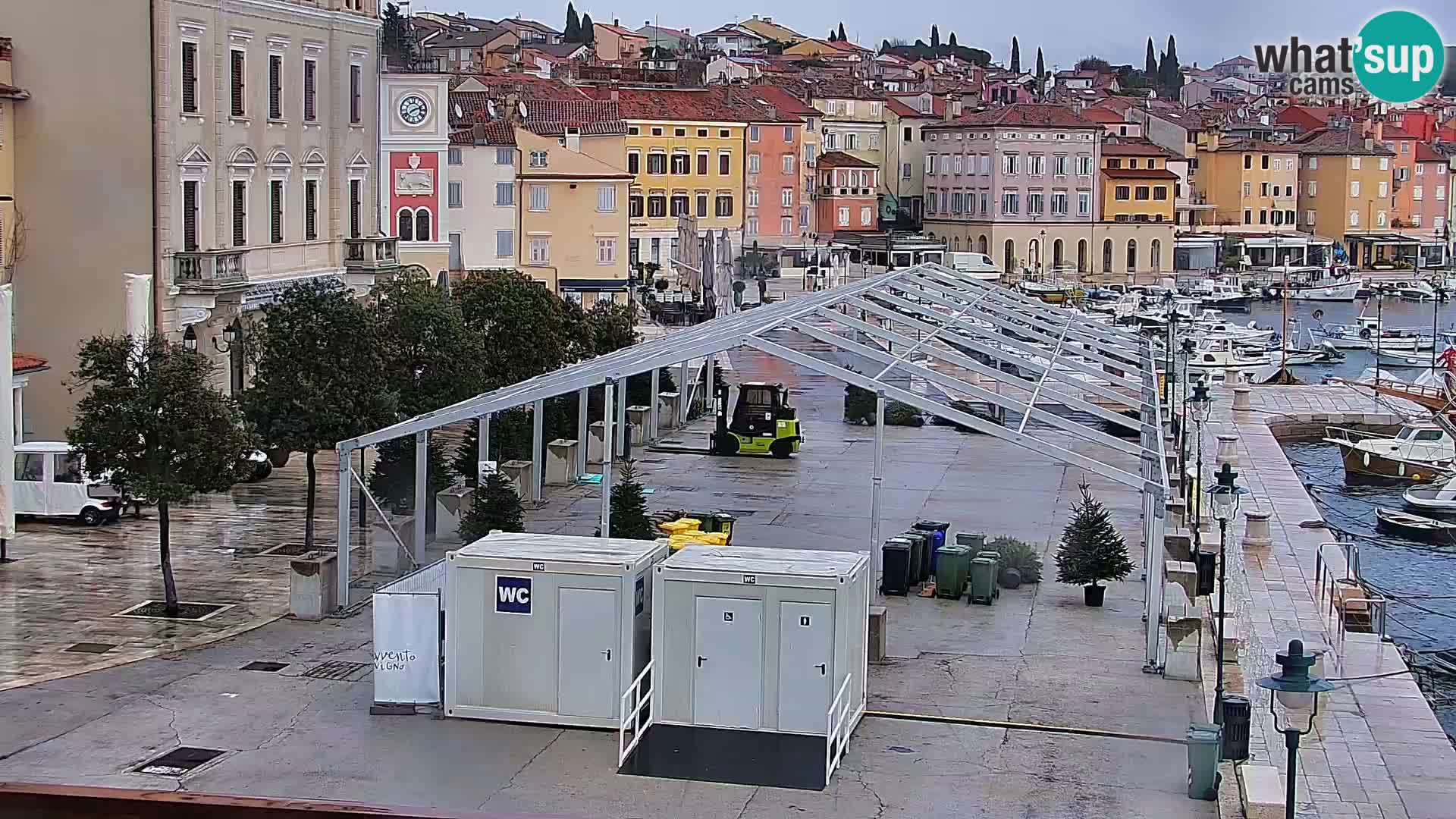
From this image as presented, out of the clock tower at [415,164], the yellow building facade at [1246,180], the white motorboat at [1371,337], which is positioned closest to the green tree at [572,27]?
the yellow building facade at [1246,180]

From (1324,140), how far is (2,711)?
119 m

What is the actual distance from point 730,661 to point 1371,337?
71285mm

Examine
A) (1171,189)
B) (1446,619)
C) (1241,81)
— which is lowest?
(1446,619)

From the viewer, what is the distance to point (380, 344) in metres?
24.0

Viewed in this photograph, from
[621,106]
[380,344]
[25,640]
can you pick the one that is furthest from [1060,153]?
[25,640]

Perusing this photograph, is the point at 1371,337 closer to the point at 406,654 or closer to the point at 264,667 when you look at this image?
the point at 264,667

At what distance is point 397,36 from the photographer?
5675 cm

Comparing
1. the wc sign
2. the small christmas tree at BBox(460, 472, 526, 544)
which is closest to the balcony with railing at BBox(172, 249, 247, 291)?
the small christmas tree at BBox(460, 472, 526, 544)

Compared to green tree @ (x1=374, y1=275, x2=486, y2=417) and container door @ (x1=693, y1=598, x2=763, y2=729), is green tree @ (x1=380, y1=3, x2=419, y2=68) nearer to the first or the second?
green tree @ (x1=374, y1=275, x2=486, y2=417)

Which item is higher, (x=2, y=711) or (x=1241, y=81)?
(x=1241, y=81)

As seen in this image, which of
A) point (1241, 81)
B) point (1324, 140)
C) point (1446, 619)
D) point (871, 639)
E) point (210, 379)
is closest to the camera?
point (871, 639)

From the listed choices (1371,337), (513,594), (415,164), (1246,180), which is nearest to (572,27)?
(1246,180)

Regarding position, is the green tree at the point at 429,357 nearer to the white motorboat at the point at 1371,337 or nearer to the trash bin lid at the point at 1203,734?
the trash bin lid at the point at 1203,734

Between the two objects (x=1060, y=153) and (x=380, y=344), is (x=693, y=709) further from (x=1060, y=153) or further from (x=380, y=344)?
(x=1060, y=153)
